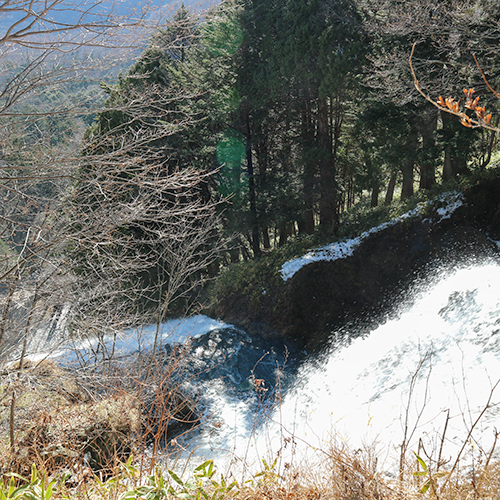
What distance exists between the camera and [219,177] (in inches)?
523

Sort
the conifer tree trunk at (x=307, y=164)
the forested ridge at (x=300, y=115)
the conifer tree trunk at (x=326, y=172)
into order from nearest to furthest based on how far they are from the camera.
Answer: the forested ridge at (x=300, y=115) → the conifer tree trunk at (x=326, y=172) → the conifer tree trunk at (x=307, y=164)

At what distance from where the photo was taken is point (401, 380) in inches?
251

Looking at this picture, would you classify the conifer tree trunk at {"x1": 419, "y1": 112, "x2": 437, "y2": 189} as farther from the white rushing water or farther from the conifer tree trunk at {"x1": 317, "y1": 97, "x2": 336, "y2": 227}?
the white rushing water

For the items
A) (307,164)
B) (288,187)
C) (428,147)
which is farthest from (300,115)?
(428,147)

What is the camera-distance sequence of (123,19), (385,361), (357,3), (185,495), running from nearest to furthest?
(185,495), (123,19), (385,361), (357,3)

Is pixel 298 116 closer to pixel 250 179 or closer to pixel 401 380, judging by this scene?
pixel 250 179

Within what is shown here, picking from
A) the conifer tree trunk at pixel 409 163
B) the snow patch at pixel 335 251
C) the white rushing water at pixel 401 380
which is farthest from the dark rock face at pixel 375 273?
the conifer tree trunk at pixel 409 163

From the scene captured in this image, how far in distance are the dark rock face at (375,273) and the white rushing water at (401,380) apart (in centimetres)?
68

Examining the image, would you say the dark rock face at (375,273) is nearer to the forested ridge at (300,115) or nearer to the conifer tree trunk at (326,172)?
the forested ridge at (300,115)

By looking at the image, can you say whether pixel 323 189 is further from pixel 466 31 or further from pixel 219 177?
pixel 466 31

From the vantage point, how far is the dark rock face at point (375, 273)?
30.6ft

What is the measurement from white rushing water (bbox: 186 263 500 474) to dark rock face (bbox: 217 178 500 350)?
0.68 meters

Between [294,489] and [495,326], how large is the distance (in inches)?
201

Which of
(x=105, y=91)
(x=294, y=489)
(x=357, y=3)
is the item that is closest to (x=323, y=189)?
(x=357, y=3)
